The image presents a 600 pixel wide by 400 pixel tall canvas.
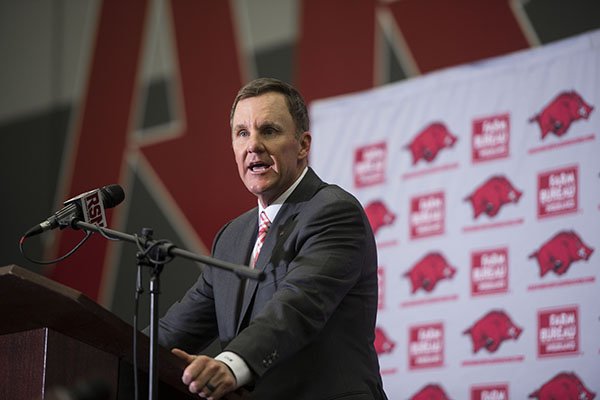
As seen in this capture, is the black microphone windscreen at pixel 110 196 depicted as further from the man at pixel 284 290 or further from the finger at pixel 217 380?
the finger at pixel 217 380

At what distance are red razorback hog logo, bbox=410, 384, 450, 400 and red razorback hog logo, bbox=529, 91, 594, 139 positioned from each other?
4.31ft

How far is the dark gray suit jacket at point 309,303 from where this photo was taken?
8.09ft

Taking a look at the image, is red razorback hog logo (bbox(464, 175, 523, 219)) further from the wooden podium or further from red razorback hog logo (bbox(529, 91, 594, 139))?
the wooden podium

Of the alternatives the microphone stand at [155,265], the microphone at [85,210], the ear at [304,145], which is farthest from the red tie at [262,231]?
the microphone stand at [155,265]

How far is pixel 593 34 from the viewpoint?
443 centimetres

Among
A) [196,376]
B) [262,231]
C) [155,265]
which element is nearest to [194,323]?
[262,231]

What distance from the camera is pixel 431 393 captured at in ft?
15.3

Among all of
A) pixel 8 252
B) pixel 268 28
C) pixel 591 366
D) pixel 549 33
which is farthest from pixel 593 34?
pixel 8 252

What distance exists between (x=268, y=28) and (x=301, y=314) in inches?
144

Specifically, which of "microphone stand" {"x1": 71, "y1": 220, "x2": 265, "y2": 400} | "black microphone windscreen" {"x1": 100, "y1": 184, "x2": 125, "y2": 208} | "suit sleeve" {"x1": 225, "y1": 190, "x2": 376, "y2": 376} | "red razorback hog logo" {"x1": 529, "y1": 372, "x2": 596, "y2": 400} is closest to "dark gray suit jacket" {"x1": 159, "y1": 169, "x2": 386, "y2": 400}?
"suit sleeve" {"x1": 225, "y1": 190, "x2": 376, "y2": 376}

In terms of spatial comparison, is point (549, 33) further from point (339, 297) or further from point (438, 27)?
point (339, 297)

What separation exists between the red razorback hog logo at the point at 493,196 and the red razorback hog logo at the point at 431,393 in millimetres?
857

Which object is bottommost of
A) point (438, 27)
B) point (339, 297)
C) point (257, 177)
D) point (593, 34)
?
point (339, 297)

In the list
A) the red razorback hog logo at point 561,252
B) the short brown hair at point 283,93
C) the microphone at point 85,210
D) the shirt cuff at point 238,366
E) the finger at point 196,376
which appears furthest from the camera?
the red razorback hog logo at point 561,252
